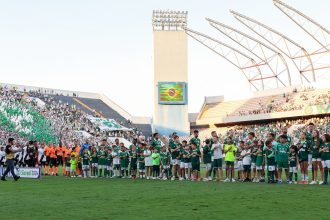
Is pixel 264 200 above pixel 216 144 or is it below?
below

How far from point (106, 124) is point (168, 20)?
55.8 feet

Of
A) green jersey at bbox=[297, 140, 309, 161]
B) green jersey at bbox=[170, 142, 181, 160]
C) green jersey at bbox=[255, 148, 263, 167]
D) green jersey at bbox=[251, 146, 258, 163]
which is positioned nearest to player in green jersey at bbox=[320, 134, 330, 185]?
green jersey at bbox=[297, 140, 309, 161]

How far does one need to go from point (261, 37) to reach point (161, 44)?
13.5 meters

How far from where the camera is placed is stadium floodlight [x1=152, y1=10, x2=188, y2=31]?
76562 mm

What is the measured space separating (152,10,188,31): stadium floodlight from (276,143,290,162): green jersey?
57.4 meters

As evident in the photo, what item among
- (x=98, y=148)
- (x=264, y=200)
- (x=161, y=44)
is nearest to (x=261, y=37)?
(x=161, y=44)

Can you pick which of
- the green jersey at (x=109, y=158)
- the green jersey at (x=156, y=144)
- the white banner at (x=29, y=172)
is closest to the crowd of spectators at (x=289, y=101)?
the green jersey at (x=109, y=158)

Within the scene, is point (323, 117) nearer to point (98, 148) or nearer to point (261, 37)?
point (261, 37)

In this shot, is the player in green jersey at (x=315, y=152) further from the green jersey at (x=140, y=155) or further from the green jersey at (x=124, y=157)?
the green jersey at (x=124, y=157)

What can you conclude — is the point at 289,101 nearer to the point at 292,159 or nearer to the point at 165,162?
the point at 165,162

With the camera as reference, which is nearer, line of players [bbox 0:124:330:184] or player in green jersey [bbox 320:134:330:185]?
player in green jersey [bbox 320:134:330:185]

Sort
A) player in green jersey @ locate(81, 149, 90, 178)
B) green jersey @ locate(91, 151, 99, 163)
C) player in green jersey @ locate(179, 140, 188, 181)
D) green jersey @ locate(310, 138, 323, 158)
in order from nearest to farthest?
green jersey @ locate(310, 138, 323, 158), player in green jersey @ locate(179, 140, 188, 181), green jersey @ locate(91, 151, 99, 163), player in green jersey @ locate(81, 149, 90, 178)

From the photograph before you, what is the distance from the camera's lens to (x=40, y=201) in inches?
543

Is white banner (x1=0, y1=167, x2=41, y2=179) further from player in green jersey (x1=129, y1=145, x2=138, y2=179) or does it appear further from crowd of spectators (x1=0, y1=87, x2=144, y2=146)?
crowd of spectators (x1=0, y1=87, x2=144, y2=146)
